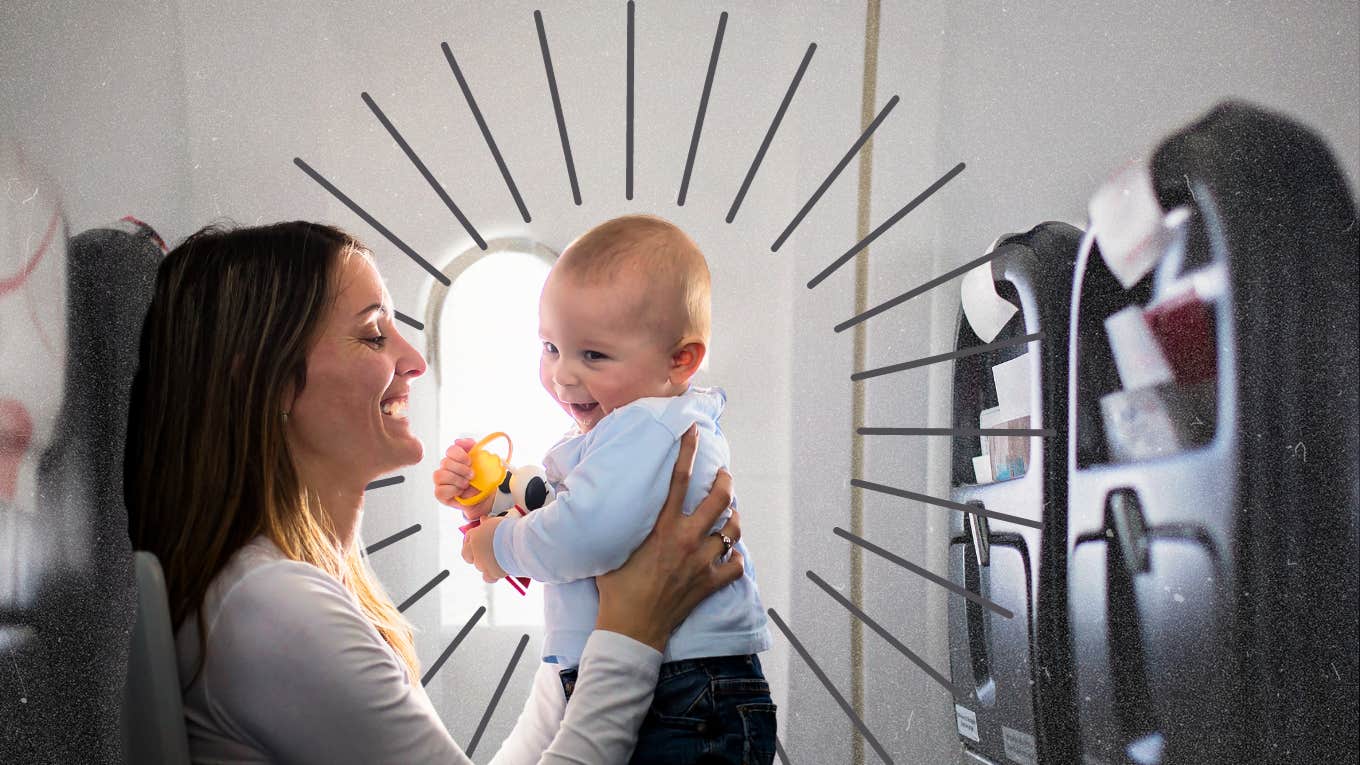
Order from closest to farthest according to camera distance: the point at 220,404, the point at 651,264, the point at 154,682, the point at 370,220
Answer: the point at 154,682 → the point at 220,404 → the point at 651,264 → the point at 370,220

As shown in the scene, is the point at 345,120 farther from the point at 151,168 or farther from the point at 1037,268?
the point at 1037,268

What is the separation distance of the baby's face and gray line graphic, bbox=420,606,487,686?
1.25ft

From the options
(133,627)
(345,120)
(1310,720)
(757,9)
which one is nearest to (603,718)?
(133,627)

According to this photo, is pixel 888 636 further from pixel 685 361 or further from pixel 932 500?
pixel 685 361

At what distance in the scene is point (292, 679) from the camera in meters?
0.89

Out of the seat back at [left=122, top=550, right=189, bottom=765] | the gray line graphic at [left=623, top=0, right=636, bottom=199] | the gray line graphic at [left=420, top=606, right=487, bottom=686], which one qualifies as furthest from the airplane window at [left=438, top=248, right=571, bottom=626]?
the seat back at [left=122, top=550, right=189, bottom=765]

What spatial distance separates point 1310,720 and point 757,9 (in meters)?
0.98

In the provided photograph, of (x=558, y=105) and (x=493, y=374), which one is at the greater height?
(x=558, y=105)

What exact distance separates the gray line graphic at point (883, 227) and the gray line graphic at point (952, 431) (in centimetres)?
20

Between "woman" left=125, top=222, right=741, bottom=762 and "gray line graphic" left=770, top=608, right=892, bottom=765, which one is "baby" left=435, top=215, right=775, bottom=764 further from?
"gray line graphic" left=770, top=608, right=892, bottom=765

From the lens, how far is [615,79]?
1367 mm

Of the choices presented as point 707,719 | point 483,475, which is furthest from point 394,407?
point 707,719

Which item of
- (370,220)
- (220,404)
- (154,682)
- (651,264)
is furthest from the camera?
(370,220)

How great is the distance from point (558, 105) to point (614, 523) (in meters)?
0.58
